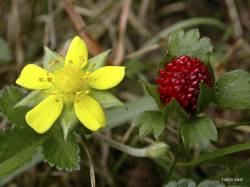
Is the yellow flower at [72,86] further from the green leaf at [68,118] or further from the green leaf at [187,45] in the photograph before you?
the green leaf at [187,45]

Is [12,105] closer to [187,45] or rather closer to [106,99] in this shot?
[106,99]

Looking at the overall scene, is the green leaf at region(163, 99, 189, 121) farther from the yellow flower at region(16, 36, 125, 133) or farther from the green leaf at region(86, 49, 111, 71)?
the green leaf at region(86, 49, 111, 71)

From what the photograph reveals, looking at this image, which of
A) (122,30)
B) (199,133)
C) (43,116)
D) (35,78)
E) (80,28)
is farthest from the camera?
(122,30)

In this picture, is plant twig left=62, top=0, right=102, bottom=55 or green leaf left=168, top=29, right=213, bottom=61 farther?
plant twig left=62, top=0, right=102, bottom=55

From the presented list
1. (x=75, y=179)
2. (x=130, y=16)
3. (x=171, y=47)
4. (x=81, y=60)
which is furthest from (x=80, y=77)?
(x=130, y=16)

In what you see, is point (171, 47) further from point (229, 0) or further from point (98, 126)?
point (229, 0)

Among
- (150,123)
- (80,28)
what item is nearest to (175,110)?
(150,123)

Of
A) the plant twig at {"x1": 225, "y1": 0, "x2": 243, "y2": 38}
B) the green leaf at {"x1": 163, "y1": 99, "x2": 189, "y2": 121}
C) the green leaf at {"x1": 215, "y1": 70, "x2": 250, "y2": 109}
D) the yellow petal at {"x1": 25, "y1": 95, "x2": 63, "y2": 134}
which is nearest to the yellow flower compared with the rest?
the yellow petal at {"x1": 25, "y1": 95, "x2": 63, "y2": 134}
